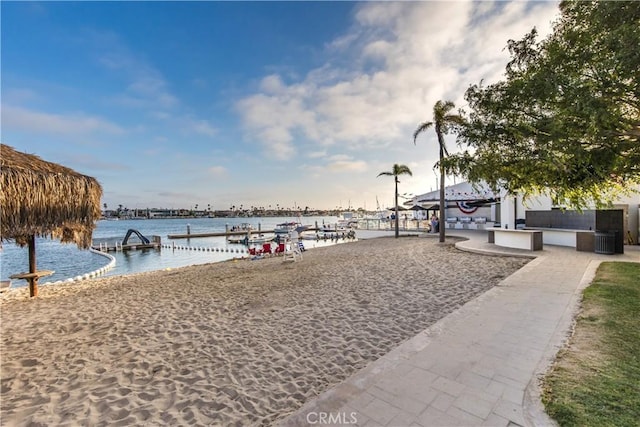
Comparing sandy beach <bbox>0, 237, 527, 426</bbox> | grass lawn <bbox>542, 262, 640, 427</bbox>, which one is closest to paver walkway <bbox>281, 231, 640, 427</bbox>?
grass lawn <bbox>542, 262, 640, 427</bbox>

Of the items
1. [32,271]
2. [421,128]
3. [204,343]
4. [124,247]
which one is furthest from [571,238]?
[124,247]

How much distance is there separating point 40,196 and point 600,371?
9092 millimetres

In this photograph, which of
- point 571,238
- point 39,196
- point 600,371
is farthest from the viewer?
point 571,238

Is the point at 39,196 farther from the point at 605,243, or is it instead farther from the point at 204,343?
the point at 605,243

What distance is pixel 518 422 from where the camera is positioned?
222cm

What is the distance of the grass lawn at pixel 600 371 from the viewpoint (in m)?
2.23

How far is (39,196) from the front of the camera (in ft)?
17.5

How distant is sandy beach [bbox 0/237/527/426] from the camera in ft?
9.44

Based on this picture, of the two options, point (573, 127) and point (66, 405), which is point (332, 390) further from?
point (573, 127)

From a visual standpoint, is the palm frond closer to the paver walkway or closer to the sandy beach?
the sandy beach

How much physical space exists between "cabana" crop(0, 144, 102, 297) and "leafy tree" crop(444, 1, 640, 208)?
8.90 m

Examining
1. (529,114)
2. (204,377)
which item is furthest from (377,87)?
(204,377)

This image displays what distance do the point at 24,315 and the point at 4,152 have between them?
3.89 metres

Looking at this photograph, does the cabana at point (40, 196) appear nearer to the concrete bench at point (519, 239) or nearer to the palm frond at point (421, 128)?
the palm frond at point (421, 128)
